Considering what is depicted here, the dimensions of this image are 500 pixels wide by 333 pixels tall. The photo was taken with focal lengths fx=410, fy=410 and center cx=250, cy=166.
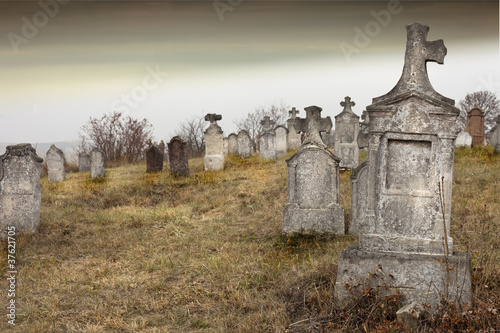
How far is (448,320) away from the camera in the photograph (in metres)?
3.81

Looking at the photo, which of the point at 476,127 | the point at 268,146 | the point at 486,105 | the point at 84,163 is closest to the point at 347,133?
the point at 268,146

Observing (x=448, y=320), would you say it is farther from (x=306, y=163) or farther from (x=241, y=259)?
Result: (x=306, y=163)

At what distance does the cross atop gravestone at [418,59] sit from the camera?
4.41 m

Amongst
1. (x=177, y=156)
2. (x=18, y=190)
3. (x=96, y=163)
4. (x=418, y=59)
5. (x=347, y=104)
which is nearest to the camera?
(x=418, y=59)

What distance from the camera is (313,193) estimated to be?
8.09 metres

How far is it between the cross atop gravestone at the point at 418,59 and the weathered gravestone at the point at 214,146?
456 inches

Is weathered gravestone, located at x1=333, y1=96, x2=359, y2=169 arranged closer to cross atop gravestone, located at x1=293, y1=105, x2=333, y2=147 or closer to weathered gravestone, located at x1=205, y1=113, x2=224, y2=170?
weathered gravestone, located at x1=205, y1=113, x2=224, y2=170

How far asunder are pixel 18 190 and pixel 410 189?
306 inches

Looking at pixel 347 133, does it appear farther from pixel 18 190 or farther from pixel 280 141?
pixel 18 190

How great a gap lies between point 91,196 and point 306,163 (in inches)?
280

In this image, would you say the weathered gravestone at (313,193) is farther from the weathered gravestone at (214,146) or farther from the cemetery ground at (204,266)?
the weathered gravestone at (214,146)

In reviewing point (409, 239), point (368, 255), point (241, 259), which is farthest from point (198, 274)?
point (409, 239)

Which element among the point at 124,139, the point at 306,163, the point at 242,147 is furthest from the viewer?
the point at 124,139

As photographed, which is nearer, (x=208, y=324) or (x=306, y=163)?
(x=208, y=324)
